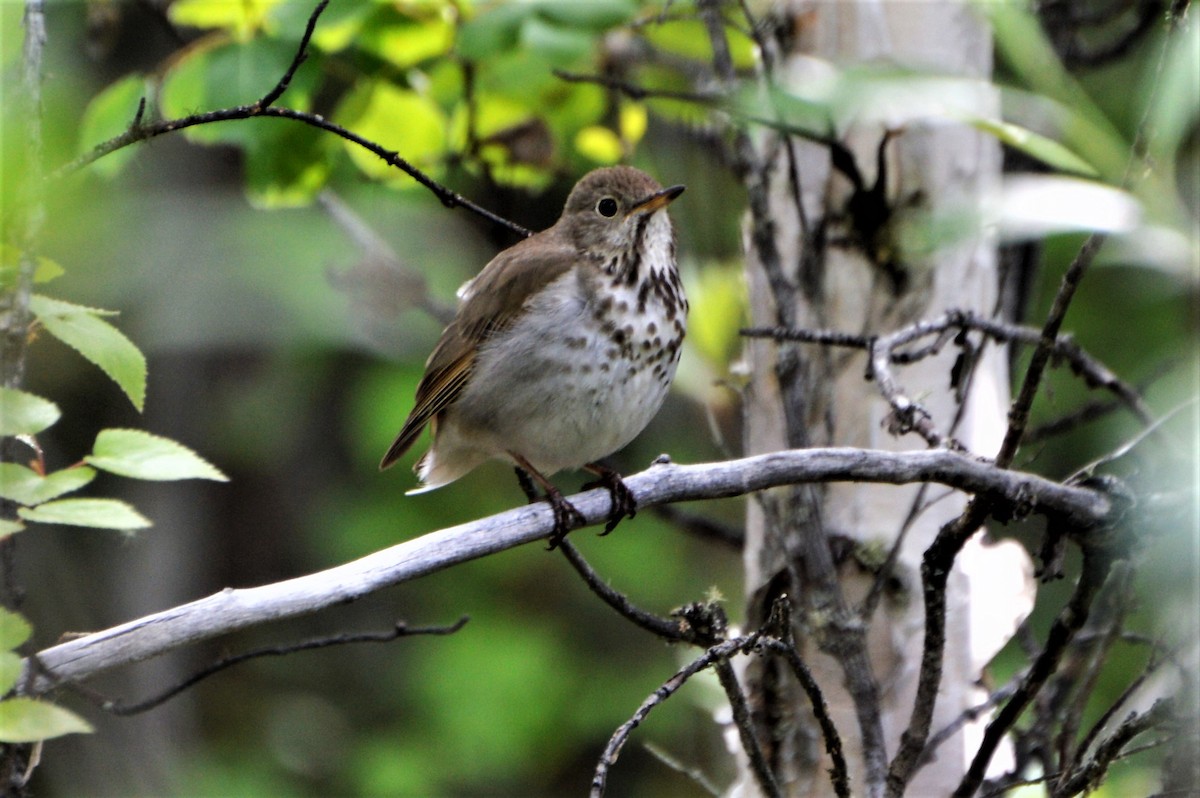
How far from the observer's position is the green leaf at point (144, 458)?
1.75m

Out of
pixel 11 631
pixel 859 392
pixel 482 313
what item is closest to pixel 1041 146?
pixel 859 392

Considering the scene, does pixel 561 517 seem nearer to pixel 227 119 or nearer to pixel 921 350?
pixel 921 350

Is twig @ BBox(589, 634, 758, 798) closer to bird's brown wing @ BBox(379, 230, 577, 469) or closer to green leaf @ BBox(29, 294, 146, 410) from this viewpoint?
green leaf @ BBox(29, 294, 146, 410)

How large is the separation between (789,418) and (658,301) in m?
0.45

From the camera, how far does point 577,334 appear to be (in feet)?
9.46

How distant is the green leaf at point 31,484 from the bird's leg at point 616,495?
97 cm

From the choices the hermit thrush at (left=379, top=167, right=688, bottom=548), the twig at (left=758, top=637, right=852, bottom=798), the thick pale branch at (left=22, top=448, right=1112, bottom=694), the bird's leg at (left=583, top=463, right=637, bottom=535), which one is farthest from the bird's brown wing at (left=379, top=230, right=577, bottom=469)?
Result: the twig at (left=758, top=637, right=852, bottom=798)

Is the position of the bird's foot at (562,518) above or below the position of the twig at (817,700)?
above

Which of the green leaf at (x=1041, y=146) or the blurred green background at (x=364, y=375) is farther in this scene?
the blurred green background at (x=364, y=375)

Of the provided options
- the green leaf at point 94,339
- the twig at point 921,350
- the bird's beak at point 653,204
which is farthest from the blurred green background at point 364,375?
the green leaf at point 94,339

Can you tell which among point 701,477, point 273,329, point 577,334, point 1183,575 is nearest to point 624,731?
point 701,477

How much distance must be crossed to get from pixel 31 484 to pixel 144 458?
17cm

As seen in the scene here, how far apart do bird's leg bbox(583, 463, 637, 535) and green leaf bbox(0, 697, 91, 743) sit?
1.05m

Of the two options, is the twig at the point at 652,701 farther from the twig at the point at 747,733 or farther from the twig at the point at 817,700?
the twig at the point at 747,733
